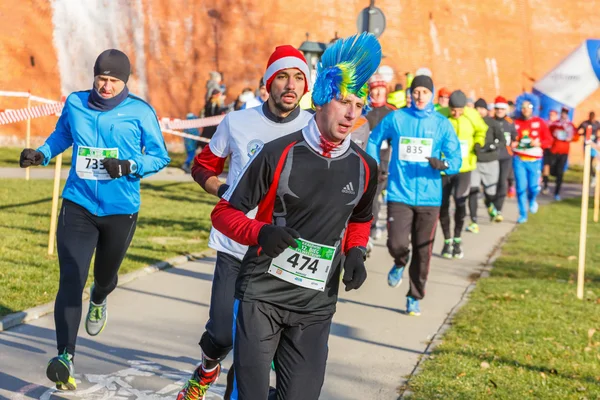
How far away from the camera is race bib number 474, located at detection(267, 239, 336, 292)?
159 inches

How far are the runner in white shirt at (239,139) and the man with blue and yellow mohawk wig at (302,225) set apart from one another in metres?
1.16

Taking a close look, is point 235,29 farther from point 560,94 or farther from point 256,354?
point 256,354

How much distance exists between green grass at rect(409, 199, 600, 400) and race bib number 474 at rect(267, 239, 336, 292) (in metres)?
2.28

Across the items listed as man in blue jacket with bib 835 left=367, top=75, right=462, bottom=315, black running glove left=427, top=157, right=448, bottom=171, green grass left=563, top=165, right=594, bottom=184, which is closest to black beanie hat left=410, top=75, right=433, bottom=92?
man in blue jacket with bib 835 left=367, top=75, right=462, bottom=315

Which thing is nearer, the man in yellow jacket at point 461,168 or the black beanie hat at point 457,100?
the black beanie hat at point 457,100

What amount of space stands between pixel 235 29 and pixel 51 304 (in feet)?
78.7

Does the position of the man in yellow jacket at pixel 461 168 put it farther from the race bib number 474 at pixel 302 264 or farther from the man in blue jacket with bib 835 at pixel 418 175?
the race bib number 474 at pixel 302 264

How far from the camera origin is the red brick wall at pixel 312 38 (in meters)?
28.6

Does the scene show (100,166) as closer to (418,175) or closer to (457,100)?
(418,175)

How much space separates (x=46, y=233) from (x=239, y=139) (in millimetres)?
7385

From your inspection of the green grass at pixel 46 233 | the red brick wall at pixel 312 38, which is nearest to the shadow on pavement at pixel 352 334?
the green grass at pixel 46 233

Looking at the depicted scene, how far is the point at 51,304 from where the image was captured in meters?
7.94

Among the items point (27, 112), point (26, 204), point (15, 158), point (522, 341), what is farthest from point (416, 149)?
point (15, 158)

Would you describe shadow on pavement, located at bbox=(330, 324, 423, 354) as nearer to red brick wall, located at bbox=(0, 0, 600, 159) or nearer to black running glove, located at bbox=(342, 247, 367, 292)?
black running glove, located at bbox=(342, 247, 367, 292)
